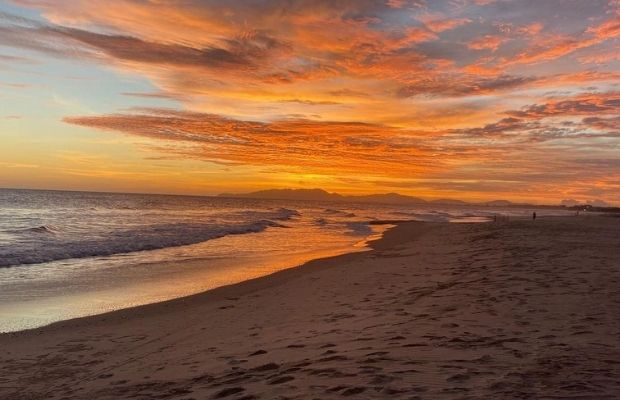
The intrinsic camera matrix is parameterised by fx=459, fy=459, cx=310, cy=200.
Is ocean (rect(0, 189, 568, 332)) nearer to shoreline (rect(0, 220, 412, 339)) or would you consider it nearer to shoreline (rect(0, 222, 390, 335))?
shoreline (rect(0, 222, 390, 335))

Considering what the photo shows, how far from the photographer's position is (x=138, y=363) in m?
6.98

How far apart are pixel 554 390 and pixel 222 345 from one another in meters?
4.94

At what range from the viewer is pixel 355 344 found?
6383 mm

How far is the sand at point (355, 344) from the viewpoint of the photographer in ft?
15.5

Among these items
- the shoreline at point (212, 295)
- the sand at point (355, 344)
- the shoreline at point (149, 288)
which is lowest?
the shoreline at point (149, 288)

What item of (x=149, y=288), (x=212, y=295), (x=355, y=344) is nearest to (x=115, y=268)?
(x=149, y=288)

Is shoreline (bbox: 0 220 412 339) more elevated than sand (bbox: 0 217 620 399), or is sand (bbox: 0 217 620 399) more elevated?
sand (bbox: 0 217 620 399)

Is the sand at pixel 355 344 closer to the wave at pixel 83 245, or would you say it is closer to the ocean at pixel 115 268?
the ocean at pixel 115 268

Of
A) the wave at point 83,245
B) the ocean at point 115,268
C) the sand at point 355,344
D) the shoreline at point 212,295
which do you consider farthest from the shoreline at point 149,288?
the wave at point 83,245

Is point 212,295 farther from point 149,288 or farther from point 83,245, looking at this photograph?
point 83,245

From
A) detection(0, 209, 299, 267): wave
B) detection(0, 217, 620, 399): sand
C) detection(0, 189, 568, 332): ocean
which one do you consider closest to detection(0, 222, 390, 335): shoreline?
detection(0, 189, 568, 332): ocean

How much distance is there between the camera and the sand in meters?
4.73

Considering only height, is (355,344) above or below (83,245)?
above

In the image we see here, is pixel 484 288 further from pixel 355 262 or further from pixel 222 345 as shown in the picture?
pixel 355 262
